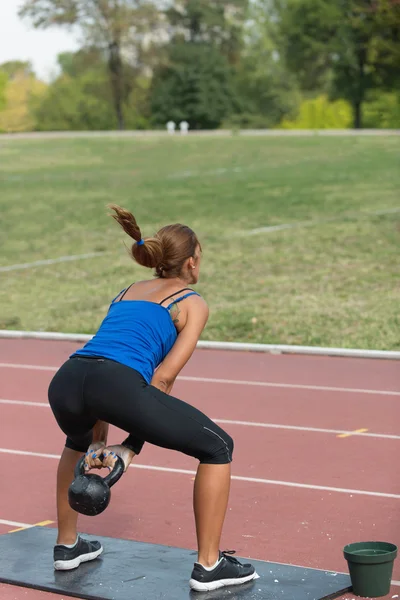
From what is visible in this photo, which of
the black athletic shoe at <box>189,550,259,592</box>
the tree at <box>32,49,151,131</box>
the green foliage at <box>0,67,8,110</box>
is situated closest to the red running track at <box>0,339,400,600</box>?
the black athletic shoe at <box>189,550,259,592</box>

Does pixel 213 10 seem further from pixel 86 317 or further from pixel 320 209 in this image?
pixel 86 317

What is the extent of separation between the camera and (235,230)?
2464 cm

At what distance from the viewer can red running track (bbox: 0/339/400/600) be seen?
641 centimetres

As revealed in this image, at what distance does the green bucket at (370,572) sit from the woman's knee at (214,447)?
2.42ft

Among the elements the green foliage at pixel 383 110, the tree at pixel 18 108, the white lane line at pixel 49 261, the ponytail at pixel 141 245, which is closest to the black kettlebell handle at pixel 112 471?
the ponytail at pixel 141 245

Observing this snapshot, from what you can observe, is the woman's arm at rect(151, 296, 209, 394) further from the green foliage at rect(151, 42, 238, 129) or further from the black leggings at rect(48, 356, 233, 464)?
the green foliage at rect(151, 42, 238, 129)

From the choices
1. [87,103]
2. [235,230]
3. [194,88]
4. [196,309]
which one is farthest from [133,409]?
[87,103]

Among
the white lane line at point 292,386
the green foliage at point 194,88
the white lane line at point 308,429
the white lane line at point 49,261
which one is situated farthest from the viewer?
the green foliage at point 194,88

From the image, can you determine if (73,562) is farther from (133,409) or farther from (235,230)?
(235,230)

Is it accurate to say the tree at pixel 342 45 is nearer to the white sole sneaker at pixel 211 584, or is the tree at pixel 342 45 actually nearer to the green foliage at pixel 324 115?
the green foliage at pixel 324 115

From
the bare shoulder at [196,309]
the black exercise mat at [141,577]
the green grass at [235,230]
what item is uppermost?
the bare shoulder at [196,309]

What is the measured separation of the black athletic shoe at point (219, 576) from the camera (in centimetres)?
528

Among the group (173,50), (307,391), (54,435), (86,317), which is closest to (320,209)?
(86,317)

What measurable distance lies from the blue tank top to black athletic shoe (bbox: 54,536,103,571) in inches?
42.8
